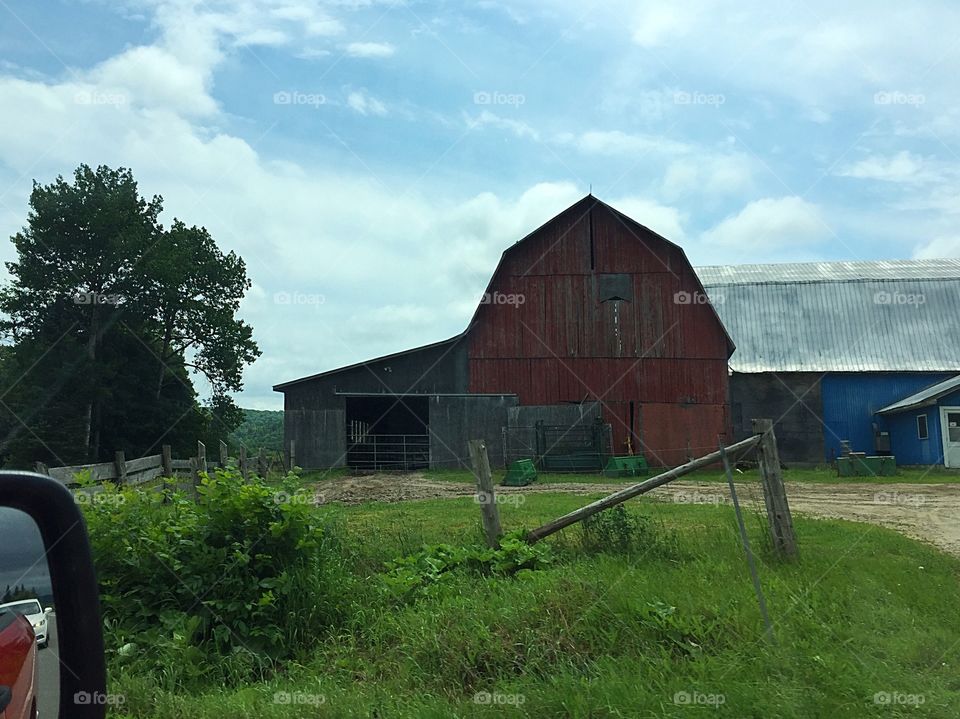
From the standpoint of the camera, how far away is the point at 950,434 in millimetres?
28047

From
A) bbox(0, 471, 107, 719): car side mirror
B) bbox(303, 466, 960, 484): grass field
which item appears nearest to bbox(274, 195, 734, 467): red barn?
bbox(303, 466, 960, 484): grass field

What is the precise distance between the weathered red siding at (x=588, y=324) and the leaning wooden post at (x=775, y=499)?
22003mm

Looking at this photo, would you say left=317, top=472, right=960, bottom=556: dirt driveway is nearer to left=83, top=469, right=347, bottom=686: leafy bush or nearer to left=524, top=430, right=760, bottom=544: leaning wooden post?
left=524, top=430, right=760, bottom=544: leaning wooden post

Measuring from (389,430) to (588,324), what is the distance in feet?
32.0

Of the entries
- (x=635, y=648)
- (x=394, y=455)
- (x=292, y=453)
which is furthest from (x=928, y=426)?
(x=635, y=648)

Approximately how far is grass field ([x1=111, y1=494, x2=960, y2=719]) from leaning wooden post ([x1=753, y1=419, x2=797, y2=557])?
173mm

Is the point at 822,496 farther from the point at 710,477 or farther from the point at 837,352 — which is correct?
the point at 837,352

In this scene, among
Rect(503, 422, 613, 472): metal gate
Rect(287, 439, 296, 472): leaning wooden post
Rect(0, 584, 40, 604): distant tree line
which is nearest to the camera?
Rect(0, 584, 40, 604): distant tree line

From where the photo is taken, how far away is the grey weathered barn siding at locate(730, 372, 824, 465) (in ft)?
107

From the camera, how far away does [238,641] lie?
20.3 feet

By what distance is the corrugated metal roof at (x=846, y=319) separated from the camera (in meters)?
34.0

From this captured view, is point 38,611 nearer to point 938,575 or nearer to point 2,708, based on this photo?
point 2,708

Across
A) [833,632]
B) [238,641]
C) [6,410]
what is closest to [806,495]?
[833,632]

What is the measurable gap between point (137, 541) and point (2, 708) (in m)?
5.82
